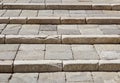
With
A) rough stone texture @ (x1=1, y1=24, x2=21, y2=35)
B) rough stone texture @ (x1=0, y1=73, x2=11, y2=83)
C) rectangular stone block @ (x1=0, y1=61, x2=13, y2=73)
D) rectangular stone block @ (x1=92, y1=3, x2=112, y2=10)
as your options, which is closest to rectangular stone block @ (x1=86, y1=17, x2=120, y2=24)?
rectangular stone block @ (x1=92, y1=3, x2=112, y2=10)

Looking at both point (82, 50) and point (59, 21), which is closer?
point (82, 50)

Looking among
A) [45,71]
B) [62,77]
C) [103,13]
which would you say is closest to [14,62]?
[45,71]

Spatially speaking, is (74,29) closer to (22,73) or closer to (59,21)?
(59,21)

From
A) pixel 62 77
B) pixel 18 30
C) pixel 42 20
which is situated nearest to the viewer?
pixel 62 77

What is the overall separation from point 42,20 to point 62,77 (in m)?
2.36

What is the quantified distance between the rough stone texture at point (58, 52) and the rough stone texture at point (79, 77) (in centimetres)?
41

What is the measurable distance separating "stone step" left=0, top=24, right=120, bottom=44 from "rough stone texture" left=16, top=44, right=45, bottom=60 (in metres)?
0.17

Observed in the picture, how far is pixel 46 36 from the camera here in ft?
17.3

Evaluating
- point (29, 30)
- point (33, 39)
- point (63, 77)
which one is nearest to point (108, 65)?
point (63, 77)

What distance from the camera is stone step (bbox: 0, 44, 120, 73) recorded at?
4.41m

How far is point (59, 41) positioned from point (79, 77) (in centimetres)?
126

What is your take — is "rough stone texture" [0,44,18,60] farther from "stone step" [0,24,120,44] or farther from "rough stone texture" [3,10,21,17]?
"rough stone texture" [3,10,21,17]

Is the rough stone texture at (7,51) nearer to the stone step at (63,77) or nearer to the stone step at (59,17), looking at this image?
the stone step at (63,77)

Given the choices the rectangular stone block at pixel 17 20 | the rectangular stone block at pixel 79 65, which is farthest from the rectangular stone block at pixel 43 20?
the rectangular stone block at pixel 79 65
